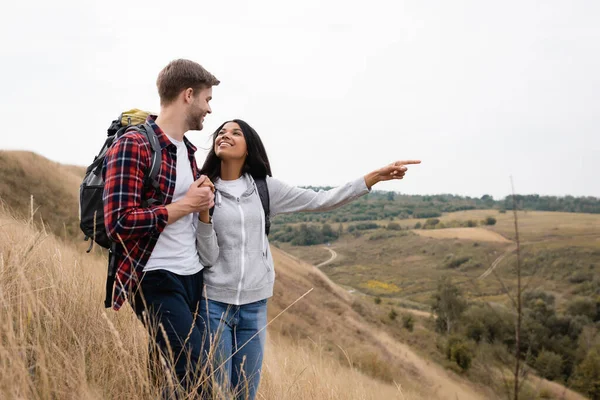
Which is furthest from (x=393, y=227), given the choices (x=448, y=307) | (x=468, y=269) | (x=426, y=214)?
(x=448, y=307)

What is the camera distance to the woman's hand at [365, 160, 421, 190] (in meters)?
2.98

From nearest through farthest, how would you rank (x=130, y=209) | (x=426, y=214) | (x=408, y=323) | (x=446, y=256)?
(x=130, y=209) < (x=408, y=323) < (x=446, y=256) < (x=426, y=214)

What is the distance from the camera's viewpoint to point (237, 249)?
265 centimetres

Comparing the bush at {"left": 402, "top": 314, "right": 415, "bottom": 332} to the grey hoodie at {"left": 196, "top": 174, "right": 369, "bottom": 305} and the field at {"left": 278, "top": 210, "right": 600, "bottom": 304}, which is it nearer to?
the field at {"left": 278, "top": 210, "right": 600, "bottom": 304}

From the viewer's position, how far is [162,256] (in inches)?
85.6

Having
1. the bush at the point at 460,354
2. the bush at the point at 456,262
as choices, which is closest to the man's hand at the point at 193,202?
the bush at the point at 460,354

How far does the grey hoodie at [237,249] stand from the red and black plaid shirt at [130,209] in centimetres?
31

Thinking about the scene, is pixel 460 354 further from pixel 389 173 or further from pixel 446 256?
→ pixel 446 256

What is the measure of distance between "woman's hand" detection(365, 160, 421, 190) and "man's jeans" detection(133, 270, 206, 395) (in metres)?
1.41

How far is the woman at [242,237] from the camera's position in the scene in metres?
2.50

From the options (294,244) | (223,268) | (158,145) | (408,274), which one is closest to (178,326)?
(223,268)

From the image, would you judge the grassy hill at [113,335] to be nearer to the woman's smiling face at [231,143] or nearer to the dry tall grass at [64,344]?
the dry tall grass at [64,344]

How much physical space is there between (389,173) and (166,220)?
150cm

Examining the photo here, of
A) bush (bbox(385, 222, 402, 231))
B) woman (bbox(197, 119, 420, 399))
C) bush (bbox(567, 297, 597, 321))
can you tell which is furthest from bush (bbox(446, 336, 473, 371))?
bush (bbox(385, 222, 402, 231))
